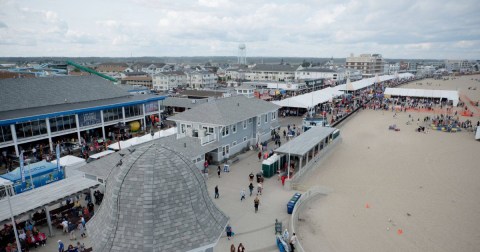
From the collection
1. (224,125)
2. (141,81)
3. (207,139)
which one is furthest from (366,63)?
(207,139)

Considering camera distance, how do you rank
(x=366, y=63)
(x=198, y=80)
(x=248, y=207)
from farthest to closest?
(x=366, y=63) < (x=198, y=80) < (x=248, y=207)

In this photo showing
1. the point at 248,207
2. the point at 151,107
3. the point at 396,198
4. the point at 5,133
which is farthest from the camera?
the point at 151,107

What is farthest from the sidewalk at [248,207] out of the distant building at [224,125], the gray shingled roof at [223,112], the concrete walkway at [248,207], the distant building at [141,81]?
A: the distant building at [141,81]

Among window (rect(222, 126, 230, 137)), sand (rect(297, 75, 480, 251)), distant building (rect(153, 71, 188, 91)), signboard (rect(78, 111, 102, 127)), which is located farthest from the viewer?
distant building (rect(153, 71, 188, 91))

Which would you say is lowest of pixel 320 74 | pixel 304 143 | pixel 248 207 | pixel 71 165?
pixel 248 207

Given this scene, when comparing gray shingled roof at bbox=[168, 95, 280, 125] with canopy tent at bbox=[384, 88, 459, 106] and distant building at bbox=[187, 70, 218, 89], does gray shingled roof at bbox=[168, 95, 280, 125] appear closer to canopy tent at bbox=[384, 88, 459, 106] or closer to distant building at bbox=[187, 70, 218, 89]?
canopy tent at bbox=[384, 88, 459, 106]

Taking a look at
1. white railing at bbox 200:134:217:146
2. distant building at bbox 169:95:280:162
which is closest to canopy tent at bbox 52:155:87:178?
distant building at bbox 169:95:280:162

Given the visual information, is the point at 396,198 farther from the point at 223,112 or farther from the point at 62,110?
the point at 62,110
